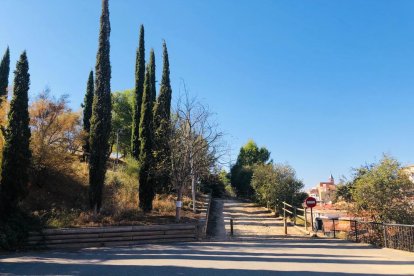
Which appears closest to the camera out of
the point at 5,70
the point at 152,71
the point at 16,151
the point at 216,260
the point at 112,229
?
the point at 216,260

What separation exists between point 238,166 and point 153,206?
1469 inches

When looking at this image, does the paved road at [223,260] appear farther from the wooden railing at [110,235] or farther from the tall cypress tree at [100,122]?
the tall cypress tree at [100,122]

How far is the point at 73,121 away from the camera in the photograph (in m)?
20.7

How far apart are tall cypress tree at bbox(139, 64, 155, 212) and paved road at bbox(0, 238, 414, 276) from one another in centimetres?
495

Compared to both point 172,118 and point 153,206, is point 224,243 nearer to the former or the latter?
point 153,206

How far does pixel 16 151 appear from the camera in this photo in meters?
14.4

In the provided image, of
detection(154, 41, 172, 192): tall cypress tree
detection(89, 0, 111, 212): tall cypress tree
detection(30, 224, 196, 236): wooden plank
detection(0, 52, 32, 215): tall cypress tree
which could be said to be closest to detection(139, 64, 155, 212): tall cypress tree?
detection(154, 41, 172, 192): tall cypress tree

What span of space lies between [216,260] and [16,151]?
30.6ft

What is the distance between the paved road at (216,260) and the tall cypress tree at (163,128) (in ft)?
19.3

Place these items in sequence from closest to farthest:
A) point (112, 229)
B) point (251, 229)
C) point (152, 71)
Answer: point (112, 229) → point (251, 229) → point (152, 71)

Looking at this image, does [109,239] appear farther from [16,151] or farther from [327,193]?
[327,193]

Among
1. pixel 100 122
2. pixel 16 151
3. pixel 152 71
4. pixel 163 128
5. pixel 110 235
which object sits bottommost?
pixel 110 235

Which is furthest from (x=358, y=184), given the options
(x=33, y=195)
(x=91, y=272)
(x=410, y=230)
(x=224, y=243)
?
(x=33, y=195)

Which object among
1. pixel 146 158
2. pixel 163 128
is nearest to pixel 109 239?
pixel 146 158
